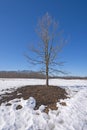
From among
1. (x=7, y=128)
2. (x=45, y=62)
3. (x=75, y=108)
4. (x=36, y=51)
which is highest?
(x=36, y=51)

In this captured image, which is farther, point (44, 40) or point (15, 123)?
point (44, 40)

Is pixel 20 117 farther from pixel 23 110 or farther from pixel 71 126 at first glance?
pixel 71 126

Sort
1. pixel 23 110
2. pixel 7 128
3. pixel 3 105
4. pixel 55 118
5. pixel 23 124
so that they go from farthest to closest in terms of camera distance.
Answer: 1. pixel 3 105
2. pixel 23 110
3. pixel 55 118
4. pixel 23 124
5. pixel 7 128

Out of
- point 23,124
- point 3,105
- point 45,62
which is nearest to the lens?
point 23,124

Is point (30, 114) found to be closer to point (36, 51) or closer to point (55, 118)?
point (55, 118)

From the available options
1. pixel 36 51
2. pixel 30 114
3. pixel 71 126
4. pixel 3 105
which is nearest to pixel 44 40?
pixel 36 51

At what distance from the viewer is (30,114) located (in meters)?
8.05

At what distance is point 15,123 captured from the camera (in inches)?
277

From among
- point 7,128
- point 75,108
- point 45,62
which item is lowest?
point 7,128

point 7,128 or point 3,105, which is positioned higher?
point 3,105

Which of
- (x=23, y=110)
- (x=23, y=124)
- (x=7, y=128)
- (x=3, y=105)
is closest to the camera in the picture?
(x=7, y=128)

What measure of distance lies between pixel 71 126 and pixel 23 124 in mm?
1834

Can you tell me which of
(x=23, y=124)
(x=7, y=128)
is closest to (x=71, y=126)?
(x=23, y=124)

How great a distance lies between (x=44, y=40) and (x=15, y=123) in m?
12.1
